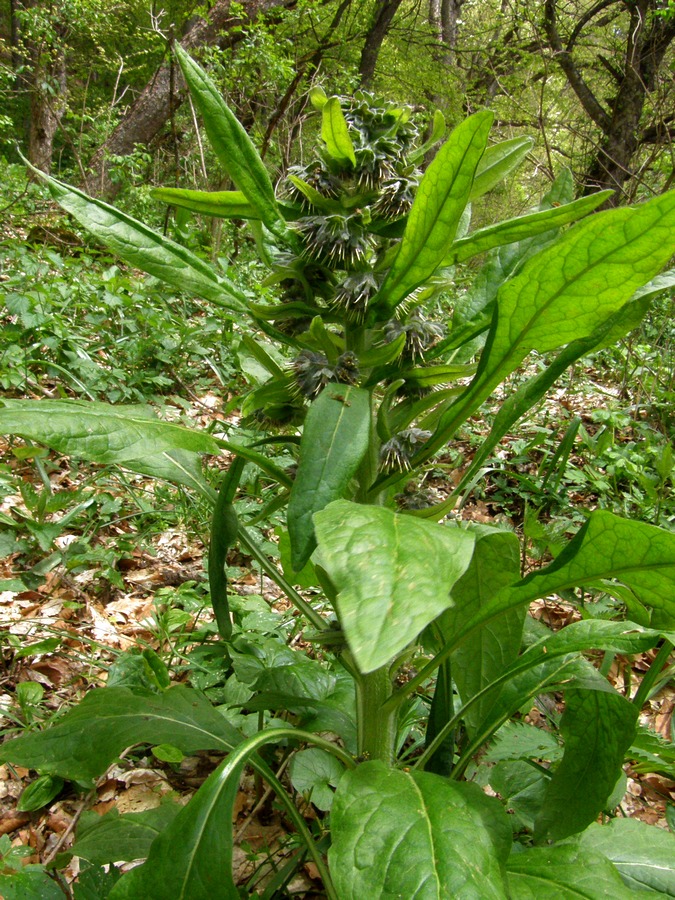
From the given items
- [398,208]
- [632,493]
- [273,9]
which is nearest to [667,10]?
[273,9]

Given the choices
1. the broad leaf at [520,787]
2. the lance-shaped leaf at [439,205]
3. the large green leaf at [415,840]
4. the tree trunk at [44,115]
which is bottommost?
the broad leaf at [520,787]

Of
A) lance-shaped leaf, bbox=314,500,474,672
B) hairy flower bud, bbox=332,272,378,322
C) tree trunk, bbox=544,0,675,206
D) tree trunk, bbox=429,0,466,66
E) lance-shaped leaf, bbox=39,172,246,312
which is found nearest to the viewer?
lance-shaped leaf, bbox=314,500,474,672

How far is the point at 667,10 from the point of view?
7.06 m

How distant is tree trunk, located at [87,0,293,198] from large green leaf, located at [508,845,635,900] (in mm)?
7983

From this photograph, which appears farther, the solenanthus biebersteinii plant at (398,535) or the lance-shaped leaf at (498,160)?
the lance-shaped leaf at (498,160)

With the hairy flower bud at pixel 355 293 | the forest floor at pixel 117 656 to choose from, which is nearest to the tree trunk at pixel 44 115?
the forest floor at pixel 117 656

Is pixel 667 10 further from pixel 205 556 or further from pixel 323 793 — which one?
pixel 323 793

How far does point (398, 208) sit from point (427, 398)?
15.7 inches

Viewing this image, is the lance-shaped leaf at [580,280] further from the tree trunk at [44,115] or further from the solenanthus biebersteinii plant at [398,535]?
the tree trunk at [44,115]

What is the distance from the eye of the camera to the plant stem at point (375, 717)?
1.31 meters

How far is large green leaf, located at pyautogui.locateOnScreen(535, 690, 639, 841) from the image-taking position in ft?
3.82

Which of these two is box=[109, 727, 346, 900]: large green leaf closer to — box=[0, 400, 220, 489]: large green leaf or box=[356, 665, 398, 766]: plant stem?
box=[356, 665, 398, 766]: plant stem

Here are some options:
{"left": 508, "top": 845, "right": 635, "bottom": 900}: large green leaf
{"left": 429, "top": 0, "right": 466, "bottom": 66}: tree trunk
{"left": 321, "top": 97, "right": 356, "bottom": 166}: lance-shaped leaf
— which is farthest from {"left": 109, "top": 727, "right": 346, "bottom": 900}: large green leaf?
{"left": 429, "top": 0, "right": 466, "bottom": 66}: tree trunk

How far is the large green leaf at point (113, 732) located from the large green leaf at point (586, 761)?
67cm
